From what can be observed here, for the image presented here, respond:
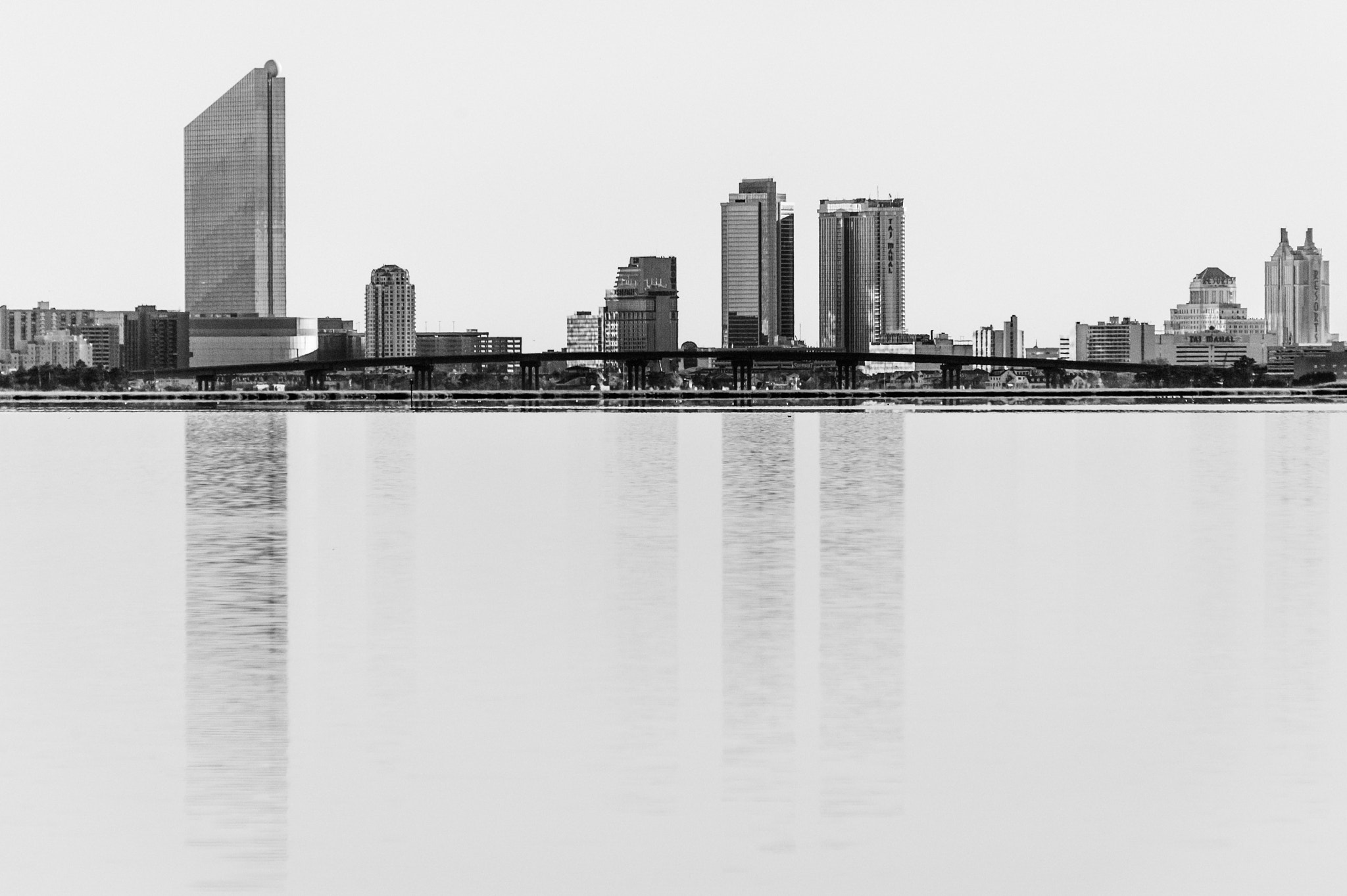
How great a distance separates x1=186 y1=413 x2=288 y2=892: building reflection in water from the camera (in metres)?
11.9

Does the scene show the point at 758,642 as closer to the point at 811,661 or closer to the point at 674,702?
the point at 811,661

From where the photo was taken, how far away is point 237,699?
1691 centimetres

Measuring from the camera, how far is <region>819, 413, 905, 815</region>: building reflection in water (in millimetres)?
13602

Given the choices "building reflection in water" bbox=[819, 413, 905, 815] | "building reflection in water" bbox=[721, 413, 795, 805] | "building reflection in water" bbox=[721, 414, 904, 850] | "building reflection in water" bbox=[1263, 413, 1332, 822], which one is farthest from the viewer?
"building reflection in water" bbox=[721, 413, 795, 805]

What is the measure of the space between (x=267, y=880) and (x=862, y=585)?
15583 mm

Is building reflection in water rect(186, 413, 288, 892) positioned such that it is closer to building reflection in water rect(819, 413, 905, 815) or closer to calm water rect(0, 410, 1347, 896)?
calm water rect(0, 410, 1347, 896)

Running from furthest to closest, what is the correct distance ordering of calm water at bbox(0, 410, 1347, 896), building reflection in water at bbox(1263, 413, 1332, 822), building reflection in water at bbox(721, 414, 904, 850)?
building reflection in water at bbox(1263, 413, 1332, 822)
building reflection in water at bbox(721, 414, 904, 850)
calm water at bbox(0, 410, 1347, 896)

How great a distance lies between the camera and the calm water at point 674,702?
11.7m

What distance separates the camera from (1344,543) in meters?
33.1

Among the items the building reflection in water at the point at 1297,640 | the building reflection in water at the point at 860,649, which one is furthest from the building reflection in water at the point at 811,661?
the building reflection in water at the point at 1297,640

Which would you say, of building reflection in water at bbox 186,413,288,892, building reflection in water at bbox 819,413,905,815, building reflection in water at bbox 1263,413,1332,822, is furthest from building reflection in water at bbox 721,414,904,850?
building reflection in water at bbox 186,413,288,892

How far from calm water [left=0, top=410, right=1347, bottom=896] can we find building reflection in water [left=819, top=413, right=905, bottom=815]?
0.24 feet

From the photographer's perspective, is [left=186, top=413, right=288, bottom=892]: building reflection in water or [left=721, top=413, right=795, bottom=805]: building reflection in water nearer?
[left=186, top=413, right=288, bottom=892]: building reflection in water

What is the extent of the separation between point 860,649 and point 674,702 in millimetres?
3580
